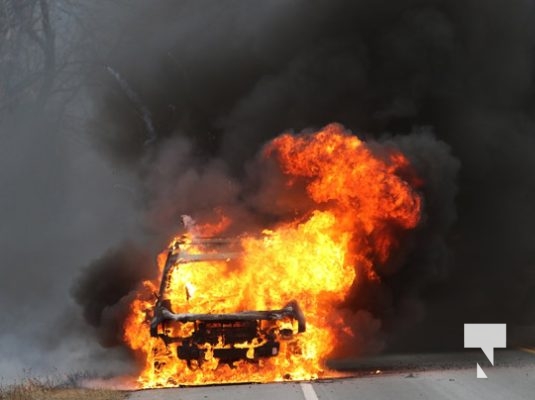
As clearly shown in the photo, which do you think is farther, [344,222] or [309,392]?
[344,222]

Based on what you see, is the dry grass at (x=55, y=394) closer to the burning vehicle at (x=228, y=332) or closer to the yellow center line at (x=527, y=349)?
the burning vehicle at (x=228, y=332)

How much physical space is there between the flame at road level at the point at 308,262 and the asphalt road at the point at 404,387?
0.85 m

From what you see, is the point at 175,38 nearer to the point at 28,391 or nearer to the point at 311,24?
the point at 311,24

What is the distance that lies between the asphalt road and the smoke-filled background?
9.43ft

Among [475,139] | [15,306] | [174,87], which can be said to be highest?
[174,87]

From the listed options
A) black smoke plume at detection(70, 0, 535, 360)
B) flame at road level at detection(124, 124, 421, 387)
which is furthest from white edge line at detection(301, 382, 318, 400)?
black smoke plume at detection(70, 0, 535, 360)

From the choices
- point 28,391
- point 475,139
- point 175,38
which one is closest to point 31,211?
point 175,38

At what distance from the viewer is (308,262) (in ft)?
43.1

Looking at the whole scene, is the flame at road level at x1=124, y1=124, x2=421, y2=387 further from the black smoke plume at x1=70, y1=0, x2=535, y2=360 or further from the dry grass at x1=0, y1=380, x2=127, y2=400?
the black smoke plume at x1=70, y1=0, x2=535, y2=360

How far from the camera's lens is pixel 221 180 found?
57.7ft

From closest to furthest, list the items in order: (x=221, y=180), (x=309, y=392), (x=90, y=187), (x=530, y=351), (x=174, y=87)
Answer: (x=309, y=392), (x=530, y=351), (x=221, y=180), (x=174, y=87), (x=90, y=187)

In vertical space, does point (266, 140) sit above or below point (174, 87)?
below

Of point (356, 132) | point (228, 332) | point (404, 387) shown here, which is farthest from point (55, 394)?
point (356, 132)

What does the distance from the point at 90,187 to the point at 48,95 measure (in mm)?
6471
